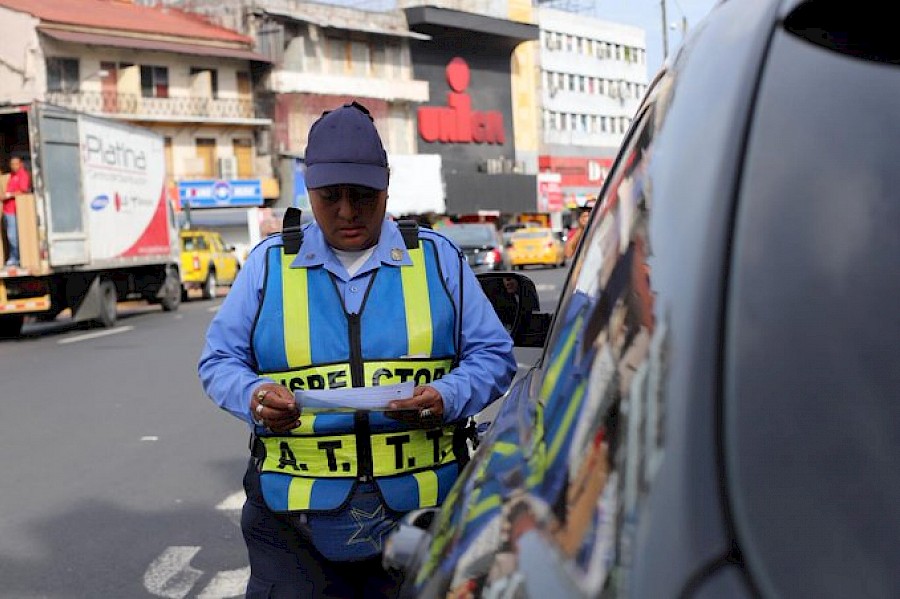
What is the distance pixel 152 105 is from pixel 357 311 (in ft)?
178

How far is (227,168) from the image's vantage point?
5759 cm

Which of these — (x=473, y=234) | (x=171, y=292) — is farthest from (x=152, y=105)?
(x=171, y=292)

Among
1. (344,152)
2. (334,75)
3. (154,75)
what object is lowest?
(344,152)

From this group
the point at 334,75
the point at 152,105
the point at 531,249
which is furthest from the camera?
the point at 334,75

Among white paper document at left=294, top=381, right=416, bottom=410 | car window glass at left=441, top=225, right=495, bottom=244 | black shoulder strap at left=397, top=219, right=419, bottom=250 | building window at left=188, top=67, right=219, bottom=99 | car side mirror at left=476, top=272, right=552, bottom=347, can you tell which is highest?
building window at left=188, top=67, right=219, bottom=99

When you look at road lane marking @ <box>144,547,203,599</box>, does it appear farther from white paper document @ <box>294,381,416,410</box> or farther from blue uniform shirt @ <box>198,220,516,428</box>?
white paper document @ <box>294,381,416,410</box>

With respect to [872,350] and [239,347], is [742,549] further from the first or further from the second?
[239,347]

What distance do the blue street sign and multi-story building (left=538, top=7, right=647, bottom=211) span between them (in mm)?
29281

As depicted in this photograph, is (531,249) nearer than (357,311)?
No

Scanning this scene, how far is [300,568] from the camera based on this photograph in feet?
9.83

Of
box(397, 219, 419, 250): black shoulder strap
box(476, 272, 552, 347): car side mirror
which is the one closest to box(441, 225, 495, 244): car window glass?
box(476, 272, 552, 347): car side mirror

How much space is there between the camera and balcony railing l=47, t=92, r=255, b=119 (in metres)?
52.7

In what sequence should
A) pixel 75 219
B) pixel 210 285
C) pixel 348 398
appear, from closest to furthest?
1. pixel 348 398
2. pixel 75 219
3. pixel 210 285

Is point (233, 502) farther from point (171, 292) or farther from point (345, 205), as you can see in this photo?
point (171, 292)
